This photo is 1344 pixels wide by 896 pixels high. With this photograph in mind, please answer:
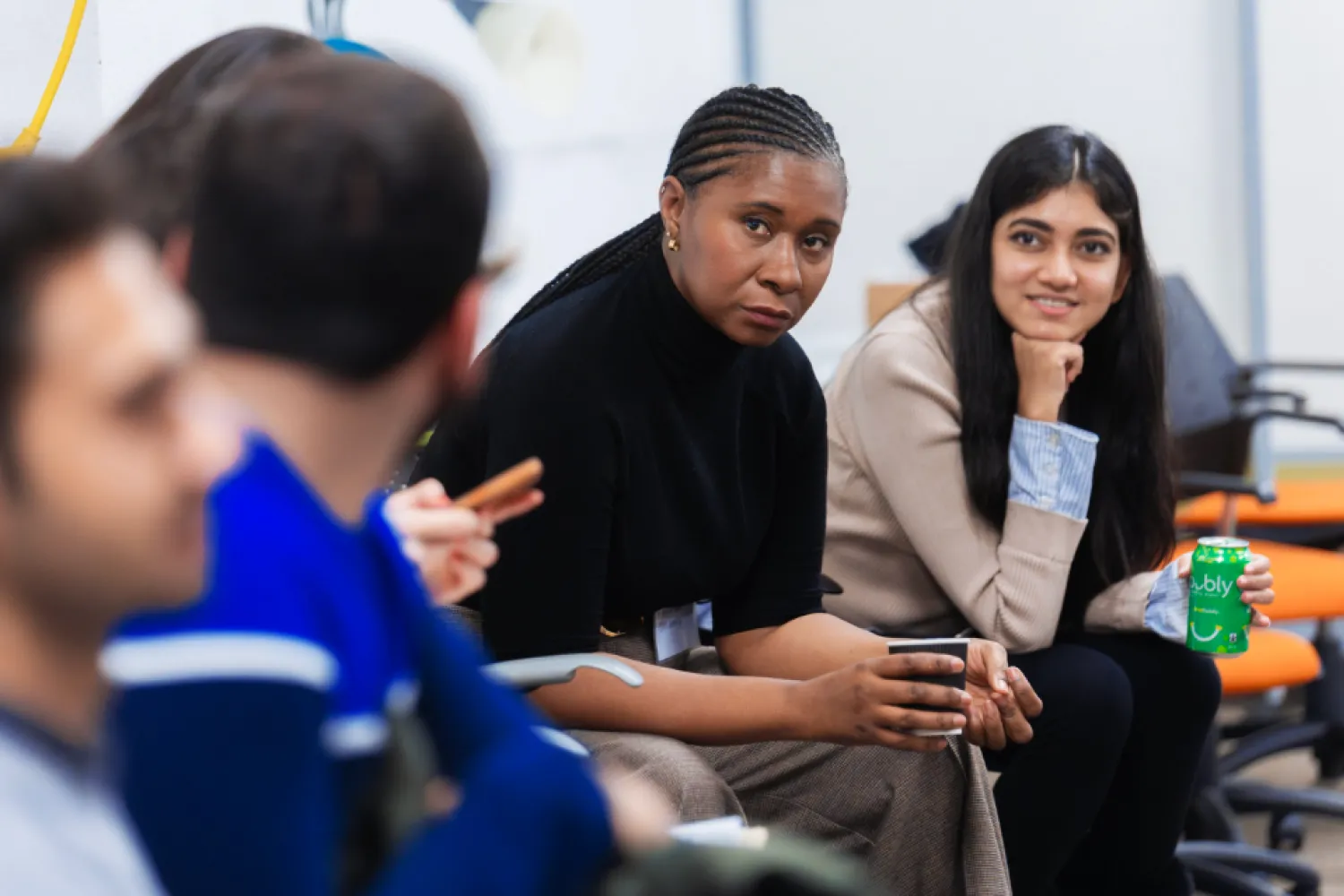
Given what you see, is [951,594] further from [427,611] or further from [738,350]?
[427,611]

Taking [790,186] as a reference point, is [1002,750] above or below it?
below

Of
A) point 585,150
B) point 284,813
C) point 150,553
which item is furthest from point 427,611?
point 585,150

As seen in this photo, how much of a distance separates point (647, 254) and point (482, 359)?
0.23 metres

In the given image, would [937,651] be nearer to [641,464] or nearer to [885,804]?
[885,804]

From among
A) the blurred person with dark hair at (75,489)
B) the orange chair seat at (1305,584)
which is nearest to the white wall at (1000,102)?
the orange chair seat at (1305,584)

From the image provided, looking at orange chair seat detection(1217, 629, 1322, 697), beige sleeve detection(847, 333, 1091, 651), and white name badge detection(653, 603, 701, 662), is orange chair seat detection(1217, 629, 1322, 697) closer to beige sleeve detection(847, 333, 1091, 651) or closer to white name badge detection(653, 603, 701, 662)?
beige sleeve detection(847, 333, 1091, 651)

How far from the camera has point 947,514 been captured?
2.10 metres

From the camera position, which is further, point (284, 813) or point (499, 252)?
point (499, 252)

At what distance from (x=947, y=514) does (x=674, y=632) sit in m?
0.47

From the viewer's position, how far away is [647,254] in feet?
5.95

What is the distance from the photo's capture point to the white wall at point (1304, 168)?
4.38m

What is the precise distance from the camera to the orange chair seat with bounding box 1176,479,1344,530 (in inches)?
124

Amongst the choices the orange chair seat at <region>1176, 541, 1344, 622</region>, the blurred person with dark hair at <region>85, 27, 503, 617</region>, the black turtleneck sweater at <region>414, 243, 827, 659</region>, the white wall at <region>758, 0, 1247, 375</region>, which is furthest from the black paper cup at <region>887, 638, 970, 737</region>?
the white wall at <region>758, 0, 1247, 375</region>

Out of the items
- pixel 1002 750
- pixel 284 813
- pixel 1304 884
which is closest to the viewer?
pixel 284 813
